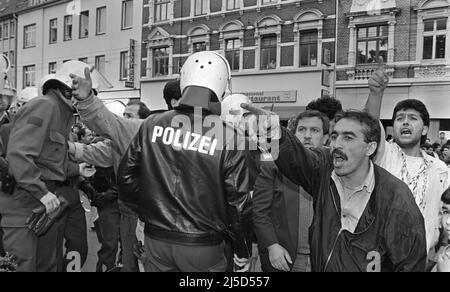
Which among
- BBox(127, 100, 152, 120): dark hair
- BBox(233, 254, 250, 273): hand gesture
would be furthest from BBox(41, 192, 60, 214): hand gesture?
BBox(127, 100, 152, 120): dark hair

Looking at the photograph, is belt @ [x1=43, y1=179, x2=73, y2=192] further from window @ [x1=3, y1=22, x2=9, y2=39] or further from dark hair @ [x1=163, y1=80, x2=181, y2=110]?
window @ [x1=3, y1=22, x2=9, y2=39]

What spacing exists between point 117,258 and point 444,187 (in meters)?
3.07

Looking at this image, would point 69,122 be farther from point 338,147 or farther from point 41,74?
point 338,147

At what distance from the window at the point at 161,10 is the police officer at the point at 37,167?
4.35 ft

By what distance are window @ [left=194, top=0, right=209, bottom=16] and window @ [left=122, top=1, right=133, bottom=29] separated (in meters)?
0.58

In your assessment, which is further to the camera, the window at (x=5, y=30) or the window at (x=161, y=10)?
the window at (x=5, y=30)

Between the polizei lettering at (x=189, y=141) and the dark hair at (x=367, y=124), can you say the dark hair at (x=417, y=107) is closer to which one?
the dark hair at (x=367, y=124)

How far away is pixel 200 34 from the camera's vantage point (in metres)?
4.34

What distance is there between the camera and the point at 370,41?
5.94m

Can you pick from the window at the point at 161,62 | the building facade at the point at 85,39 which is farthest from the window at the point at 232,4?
the building facade at the point at 85,39

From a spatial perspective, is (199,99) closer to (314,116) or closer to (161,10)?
(314,116)

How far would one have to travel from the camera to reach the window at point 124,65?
14.0 ft

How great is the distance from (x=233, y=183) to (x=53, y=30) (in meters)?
Answer: 3.16
